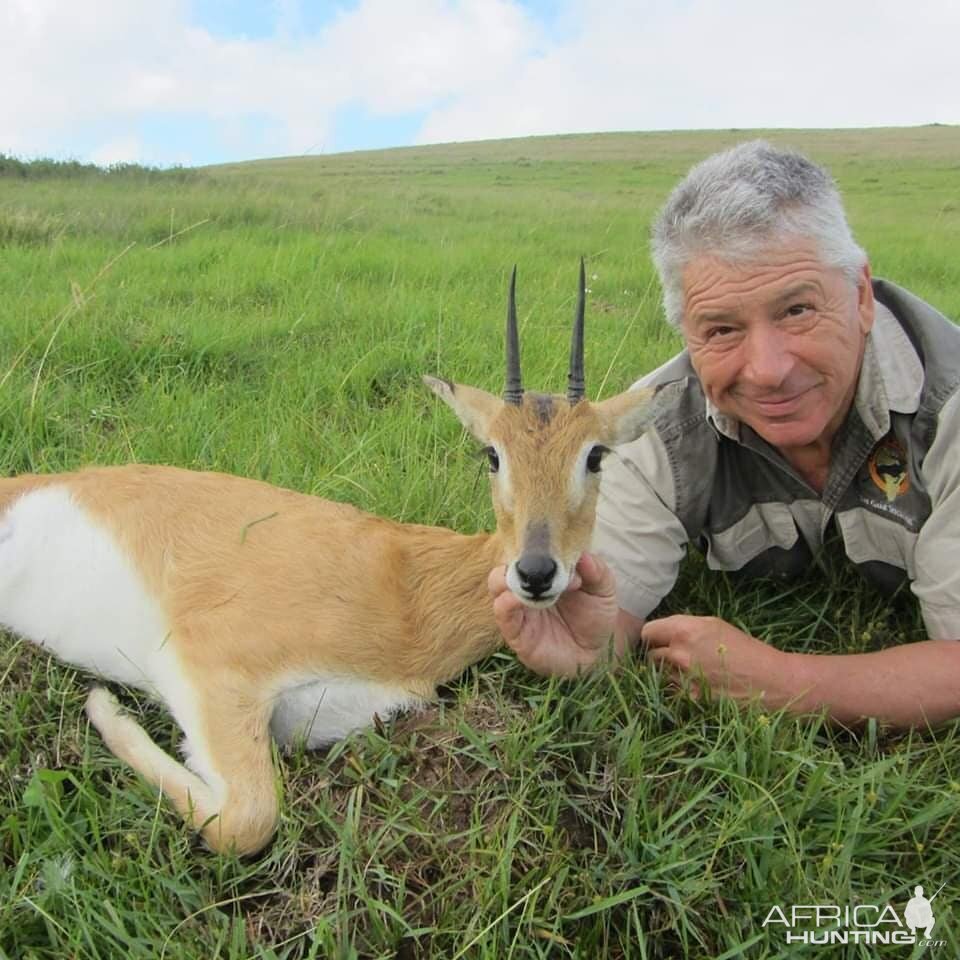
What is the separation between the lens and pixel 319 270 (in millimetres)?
7918

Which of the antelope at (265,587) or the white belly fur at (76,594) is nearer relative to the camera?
the antelope at (265,587)

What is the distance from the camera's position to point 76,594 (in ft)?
10.6

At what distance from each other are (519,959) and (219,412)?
3618 mm

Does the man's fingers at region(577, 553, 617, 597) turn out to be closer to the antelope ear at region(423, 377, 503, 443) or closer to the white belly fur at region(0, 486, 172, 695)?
the antelope ear at region(423, 377, 503, 443)

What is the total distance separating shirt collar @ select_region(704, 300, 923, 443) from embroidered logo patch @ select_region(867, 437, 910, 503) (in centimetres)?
10

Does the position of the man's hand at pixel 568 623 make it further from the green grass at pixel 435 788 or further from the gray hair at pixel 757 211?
the gray hair at pixel 757 211

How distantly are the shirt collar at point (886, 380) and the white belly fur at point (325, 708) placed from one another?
2.07 metres

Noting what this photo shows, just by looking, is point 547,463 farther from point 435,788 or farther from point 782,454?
point 782,454

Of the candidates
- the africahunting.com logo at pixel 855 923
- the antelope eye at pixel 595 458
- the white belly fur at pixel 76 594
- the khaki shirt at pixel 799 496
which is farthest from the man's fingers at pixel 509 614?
the white belly fur at pixel 76 594

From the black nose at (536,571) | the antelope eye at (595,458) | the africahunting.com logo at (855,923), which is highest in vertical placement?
the antelope eye at (595,458)

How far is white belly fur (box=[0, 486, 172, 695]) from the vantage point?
10.0ft

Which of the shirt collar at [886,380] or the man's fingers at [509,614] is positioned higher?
the shirt collar at [886,380]

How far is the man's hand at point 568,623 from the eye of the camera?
108 inches

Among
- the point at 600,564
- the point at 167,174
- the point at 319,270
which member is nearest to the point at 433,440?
the point at 600,564
